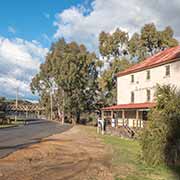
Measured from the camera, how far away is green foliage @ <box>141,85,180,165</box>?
583 inches

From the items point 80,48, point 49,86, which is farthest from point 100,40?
point 49,86

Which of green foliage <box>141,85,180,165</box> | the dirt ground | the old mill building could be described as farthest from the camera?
the old mill building

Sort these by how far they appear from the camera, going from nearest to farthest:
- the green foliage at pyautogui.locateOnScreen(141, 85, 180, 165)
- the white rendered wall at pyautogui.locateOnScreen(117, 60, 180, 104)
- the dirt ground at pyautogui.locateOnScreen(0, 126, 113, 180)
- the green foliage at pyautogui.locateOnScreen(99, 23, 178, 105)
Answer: the dirt ground at pyautogui.locateOnScreen(0, 126, 113, 180)
the green foliage at pyautogui.locateOnScreen(141, 85, 180, 165)
the white rendered wall at pyautogui.locateOnScreen(117, 60, 180, 104)
the green foliage at pyautogui.locateOnScreen(99, 23, 178, 105)

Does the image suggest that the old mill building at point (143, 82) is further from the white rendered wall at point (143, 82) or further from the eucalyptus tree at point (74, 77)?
the eucalyptus tree at point (74, 77)

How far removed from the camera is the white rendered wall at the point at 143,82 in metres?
35.6

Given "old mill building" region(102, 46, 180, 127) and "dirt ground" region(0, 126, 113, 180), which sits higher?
"old mill building" region(102, 46, 180, 127)

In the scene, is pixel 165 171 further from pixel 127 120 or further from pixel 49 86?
pixel 49 86

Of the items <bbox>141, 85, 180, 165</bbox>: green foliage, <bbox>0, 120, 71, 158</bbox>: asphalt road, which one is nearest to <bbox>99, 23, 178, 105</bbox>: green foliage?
<bbox>0, 120, 71, 158</bbox>: asphalt road

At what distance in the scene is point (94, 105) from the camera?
240 ft

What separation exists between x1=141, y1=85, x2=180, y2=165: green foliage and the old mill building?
16.2 metres

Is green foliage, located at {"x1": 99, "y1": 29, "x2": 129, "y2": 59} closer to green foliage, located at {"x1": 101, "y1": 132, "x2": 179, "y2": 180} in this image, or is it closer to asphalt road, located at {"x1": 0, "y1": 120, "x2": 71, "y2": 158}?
asphalt road, located at {"x1": 0, "y1": 120, "x2": 71, "y2": 158}

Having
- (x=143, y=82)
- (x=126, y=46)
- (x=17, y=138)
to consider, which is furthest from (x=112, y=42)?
(x=17, y=138)

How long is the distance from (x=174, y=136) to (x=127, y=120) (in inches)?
1202

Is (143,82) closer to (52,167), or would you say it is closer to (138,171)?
(138,171)
